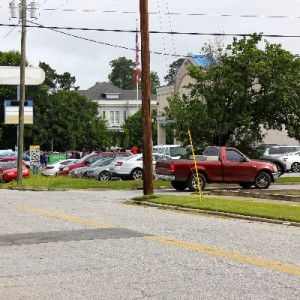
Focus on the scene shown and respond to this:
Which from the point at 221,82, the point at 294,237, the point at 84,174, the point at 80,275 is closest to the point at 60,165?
the point at 84,174

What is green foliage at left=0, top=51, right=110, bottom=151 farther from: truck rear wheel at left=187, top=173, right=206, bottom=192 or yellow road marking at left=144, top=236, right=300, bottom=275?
yellow road marking at left=144, top=236, right=300, bottom=275

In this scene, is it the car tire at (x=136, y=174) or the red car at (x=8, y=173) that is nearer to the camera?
the car tire at (x=136, y=174)

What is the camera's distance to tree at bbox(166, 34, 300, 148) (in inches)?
1245

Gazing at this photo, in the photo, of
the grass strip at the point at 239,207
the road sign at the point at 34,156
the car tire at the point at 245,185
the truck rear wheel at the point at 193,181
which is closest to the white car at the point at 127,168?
the road sign at the point at 34,156

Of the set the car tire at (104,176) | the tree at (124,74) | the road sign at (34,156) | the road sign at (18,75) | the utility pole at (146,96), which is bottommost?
the car tire at (104,176)

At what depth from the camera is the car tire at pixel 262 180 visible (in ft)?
90.7

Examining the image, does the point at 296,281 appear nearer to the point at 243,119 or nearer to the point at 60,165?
the point at 243,119

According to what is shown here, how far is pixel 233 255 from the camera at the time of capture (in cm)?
1002

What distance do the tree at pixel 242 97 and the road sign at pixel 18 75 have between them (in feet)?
38.5

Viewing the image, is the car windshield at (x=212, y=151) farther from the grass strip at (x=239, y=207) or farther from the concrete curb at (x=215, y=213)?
the concrete curb at (x=215, y=213)

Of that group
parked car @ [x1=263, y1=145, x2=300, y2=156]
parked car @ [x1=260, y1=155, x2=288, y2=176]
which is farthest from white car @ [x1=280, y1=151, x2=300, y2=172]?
parked car @ [x1=260, y1=155, x2=288, y2=176]

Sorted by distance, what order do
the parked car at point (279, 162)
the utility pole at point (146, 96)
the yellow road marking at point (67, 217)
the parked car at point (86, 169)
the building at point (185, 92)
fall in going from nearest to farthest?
1. the yellow road marking at point (67, 217)
2. the utility pole at point (146, 96)
3. the parked car at point (86, 169)
4. the parked car at point (279, 162)
5. the building at point (185, 92)

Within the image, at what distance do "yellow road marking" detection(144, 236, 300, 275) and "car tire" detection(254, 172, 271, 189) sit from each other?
16029mm

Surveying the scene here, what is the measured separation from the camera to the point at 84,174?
3647cm
